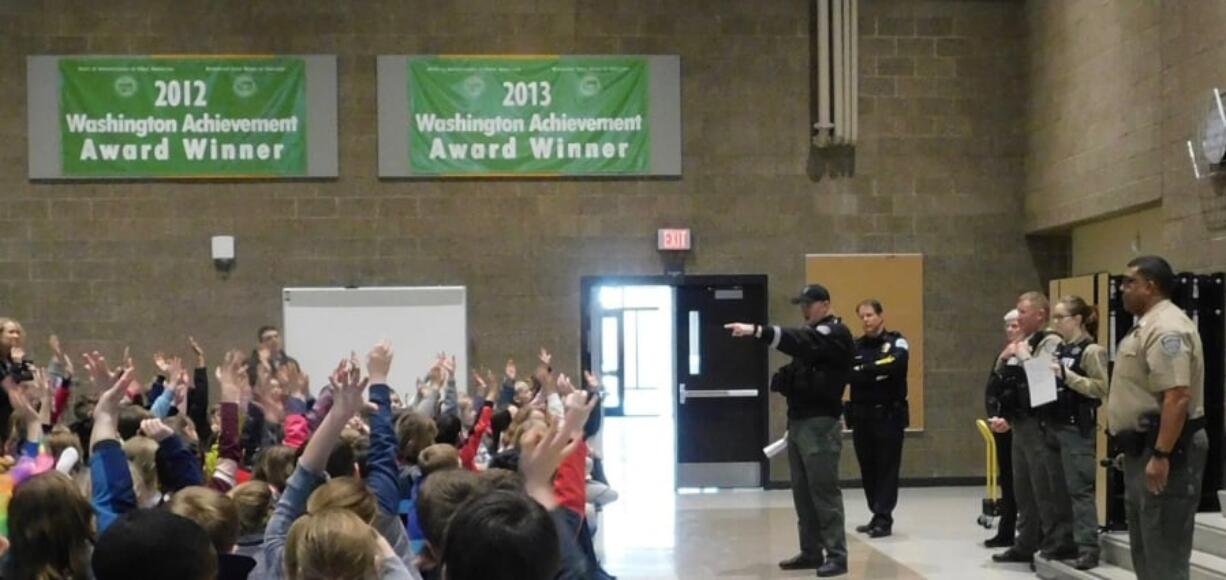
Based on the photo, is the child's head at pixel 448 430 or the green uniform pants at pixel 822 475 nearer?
the child's head at pixel 448 430

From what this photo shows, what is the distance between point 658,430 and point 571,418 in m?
12.3

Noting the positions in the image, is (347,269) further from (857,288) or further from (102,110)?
(857,288)

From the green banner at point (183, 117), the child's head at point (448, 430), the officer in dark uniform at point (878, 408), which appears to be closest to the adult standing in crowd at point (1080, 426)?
the officer in dark uniform at point (878, 408)

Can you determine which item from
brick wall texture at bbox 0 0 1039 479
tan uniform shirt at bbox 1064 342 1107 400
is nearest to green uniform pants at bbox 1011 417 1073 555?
tan uniform shirt at bbox 1064 342 1107 400

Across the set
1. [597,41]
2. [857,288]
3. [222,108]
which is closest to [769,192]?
[857,288]

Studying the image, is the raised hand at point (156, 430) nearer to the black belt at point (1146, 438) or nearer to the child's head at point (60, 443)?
the child's head at point (60, 443)

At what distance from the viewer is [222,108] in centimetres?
996

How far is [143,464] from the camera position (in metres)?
3.59

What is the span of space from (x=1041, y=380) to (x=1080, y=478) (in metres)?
0.52

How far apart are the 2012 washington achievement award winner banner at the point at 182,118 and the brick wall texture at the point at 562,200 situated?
0.14 metres

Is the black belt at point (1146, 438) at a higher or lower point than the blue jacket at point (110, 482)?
lower

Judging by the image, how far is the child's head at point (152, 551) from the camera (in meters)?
1.95

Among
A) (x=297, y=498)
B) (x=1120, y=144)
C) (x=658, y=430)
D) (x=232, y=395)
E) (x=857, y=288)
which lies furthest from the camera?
(x=658, y=430)

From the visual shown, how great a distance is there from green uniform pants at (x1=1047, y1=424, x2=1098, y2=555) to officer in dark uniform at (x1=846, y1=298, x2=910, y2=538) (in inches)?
78.1
